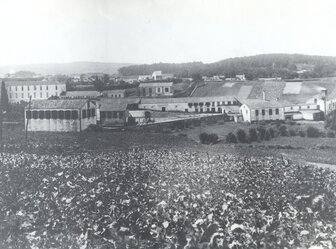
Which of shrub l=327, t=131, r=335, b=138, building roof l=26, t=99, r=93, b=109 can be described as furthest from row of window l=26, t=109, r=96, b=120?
shrub l=327, t=131, r=335, b=138

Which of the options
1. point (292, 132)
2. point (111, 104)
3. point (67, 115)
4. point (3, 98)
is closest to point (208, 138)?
point (292, 132)

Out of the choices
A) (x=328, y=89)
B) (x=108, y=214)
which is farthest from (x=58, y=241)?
(x=328, y=89)

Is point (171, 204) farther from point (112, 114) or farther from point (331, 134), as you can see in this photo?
point (112, 114)

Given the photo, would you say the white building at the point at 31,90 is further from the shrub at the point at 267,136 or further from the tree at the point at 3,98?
the shrub at the point at 267,136

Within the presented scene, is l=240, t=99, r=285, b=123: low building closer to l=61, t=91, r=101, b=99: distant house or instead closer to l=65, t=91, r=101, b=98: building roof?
l=61, t=91, r=101, b=99: distant house

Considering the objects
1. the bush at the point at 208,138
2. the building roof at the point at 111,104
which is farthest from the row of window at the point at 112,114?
the bush at the point at 208,138
